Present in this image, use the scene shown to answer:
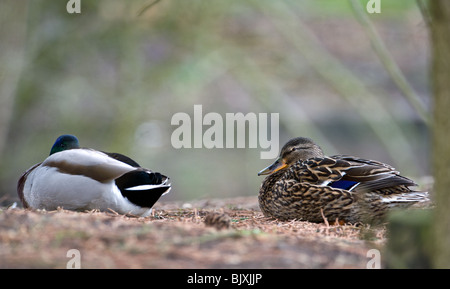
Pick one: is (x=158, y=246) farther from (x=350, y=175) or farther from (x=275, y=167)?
(x=275, y=167)

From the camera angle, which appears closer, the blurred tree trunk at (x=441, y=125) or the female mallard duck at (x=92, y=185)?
the blurred tree trunk at (x=441, y=125)

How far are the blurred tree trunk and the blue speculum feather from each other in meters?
2.07

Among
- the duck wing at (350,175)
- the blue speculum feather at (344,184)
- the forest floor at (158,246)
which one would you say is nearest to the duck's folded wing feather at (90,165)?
the forest floor at (158,246)

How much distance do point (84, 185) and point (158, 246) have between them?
172 centimetres

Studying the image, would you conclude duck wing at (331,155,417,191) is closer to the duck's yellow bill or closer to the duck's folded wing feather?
the duck's yellow bill

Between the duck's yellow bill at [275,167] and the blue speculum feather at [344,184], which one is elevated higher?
the duck's yellow bill at [275,167]

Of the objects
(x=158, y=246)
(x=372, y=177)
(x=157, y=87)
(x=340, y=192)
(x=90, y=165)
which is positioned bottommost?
(x=158, y=246)

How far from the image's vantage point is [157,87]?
9.69 metres

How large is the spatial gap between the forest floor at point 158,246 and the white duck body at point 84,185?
92 centimetres

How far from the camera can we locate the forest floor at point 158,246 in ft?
8.55

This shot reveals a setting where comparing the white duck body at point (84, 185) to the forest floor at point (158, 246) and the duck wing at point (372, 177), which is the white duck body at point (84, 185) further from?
the duck wing at point (372, 177)

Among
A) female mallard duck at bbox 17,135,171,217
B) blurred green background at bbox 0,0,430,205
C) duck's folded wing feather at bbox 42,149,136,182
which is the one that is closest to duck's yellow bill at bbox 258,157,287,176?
female mallard duck at bbox 17,135,171,217

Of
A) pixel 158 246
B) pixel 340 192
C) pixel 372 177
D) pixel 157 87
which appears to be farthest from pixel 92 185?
pixel 157 87
